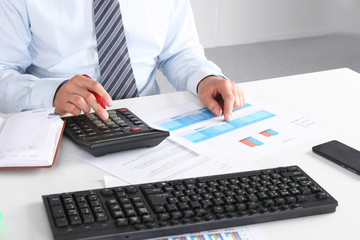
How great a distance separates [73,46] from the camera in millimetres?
1315

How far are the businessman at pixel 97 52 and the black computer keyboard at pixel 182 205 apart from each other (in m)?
0.33

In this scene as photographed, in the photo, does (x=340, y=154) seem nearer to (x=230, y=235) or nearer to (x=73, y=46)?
(x=230, y=235)

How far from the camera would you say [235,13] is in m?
3.86

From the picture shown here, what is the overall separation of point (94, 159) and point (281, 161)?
0.34 meters

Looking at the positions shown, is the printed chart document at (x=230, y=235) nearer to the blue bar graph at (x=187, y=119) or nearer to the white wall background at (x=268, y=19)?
the blue bar graph at (x=187, y=119)

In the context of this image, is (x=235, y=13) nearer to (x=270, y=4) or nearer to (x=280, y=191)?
(x=270, y=4)

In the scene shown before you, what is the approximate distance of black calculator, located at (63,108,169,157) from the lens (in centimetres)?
91

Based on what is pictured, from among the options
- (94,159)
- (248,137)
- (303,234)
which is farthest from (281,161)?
(94,159)

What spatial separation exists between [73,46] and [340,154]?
0.73 m

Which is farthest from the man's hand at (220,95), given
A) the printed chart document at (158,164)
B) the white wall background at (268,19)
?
the white wall background at (268,19)

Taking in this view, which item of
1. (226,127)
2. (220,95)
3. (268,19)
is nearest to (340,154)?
(226,127)

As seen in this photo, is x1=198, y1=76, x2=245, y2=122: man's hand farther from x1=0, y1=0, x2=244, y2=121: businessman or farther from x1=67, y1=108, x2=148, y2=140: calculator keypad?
x1=67, y1=108, x2=148, y2=140: calculator keypad

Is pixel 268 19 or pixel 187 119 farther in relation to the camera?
pixel 268 19

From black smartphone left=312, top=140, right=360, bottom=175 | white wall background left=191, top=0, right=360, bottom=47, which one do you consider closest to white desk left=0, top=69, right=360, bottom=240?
black smartphone left=312, top=140, right=360, bottom=175
